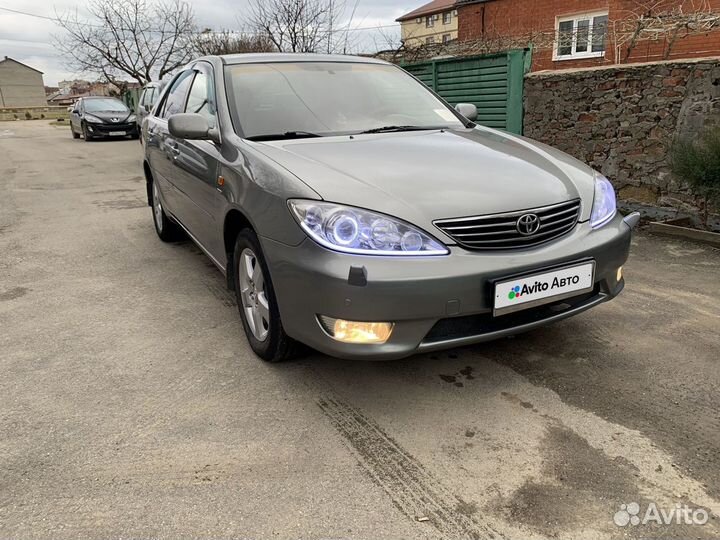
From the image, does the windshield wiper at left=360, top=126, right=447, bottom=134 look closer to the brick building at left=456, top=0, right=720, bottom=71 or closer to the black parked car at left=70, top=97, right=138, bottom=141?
the brick building at left=456, top=0, right=720, bottom=71

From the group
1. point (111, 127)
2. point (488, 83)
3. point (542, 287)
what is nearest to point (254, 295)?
point (542, 287)

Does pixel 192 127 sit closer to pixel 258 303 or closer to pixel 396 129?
pixel 258 303

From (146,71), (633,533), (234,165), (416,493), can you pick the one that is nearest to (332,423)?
(416,493)

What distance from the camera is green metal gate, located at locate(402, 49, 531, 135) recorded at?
23.7 feet

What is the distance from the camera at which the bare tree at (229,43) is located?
18172mm

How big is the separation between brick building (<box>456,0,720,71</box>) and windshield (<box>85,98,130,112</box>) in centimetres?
1181

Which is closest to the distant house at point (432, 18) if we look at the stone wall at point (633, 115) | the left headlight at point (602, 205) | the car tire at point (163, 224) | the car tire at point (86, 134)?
the car tire at point (86, 134)

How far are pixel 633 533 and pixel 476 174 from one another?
1591 millimetres

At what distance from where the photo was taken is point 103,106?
19531 mm

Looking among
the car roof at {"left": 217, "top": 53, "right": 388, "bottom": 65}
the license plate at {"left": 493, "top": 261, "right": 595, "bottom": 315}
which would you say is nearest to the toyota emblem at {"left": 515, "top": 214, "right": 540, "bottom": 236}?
the license plate at {"left": 493, "top": 261, "right": 595, "bottom": 315}

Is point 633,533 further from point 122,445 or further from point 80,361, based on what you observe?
point 80,361

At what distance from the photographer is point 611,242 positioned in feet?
9.21

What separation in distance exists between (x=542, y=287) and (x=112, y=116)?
19426 mm

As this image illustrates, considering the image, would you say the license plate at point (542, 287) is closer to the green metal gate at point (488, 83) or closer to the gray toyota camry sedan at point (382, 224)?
the gray toyota camry sedan at point (382, 224)
